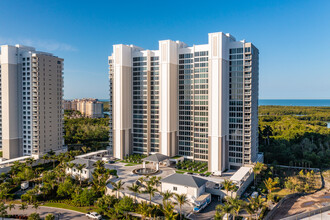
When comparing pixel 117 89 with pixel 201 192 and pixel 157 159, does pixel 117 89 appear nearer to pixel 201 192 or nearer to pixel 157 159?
pixel 157 159

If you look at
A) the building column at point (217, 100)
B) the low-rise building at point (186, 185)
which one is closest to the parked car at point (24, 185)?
the low-rise building at point (186, 185)

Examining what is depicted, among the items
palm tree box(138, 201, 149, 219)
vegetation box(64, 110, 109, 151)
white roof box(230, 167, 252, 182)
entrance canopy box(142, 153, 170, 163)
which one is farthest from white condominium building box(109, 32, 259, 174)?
palm tree box(138, 201, 149, 219)

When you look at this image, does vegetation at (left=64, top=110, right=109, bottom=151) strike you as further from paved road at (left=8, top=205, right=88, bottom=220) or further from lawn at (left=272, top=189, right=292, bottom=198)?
lawn at (left=272, top=189, right=292, bottom=198)

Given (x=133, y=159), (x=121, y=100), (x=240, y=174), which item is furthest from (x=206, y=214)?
(x=121, y=100)

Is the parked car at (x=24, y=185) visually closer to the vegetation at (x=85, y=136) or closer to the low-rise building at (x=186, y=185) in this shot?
the low-rise building at (x=186, y=185)

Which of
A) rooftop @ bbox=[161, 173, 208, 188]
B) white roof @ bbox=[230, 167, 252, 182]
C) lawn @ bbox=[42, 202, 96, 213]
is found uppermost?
rooftop @ bbox=[161, 173, 208, 188]

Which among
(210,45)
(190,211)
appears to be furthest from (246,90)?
(190,211)
